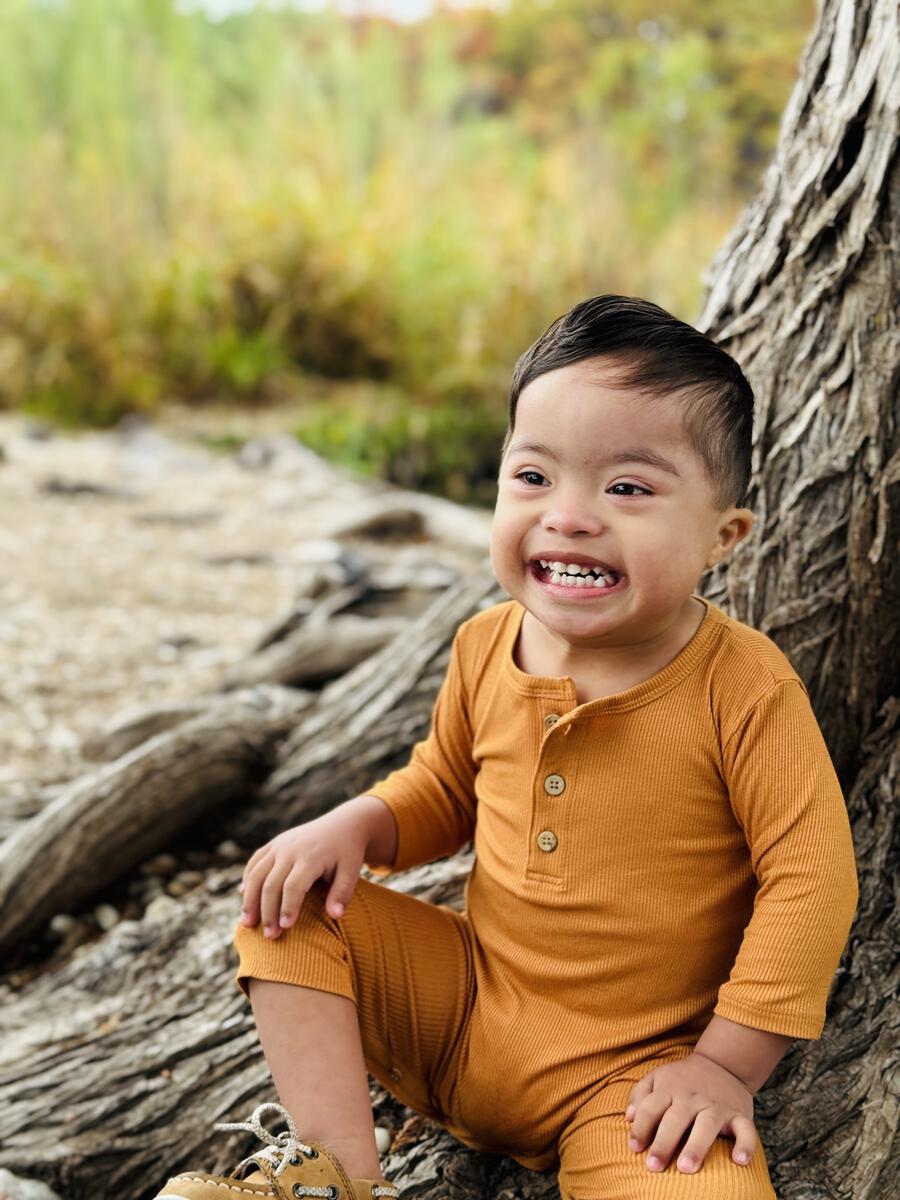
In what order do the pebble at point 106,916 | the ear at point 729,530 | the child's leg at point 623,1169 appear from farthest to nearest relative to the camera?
1. the pebble at point 106,916
2. the ear at point 729,530
3. the child's leg at point 623,1169

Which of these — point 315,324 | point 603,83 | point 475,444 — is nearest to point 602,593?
point 475,444

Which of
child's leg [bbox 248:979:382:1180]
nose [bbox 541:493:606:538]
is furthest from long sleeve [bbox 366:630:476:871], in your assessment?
nose [bbox 541:493:606:538]

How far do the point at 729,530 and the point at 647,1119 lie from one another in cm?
77

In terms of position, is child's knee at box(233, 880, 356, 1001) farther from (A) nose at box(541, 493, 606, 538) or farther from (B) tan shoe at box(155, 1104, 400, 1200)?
(A) nose at box(541, 493, 606, 538)

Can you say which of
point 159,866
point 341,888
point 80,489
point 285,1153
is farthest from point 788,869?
point 80,489

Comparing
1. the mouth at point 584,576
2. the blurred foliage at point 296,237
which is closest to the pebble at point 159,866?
the mouth at point 584,576

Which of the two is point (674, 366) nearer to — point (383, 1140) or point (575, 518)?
point (575, 518)

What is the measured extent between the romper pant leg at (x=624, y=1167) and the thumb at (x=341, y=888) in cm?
43

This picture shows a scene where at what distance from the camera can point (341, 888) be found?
1.73 m

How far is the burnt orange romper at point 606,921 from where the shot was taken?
5.02ft

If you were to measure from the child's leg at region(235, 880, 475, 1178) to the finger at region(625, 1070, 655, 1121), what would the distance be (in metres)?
0.30

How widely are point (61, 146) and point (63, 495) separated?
3952 mm

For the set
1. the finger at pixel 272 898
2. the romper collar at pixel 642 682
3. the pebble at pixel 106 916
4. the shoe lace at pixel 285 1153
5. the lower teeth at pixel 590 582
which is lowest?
the pebble at pixel 106 916

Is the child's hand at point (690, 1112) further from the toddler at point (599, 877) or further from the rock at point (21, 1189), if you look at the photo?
the rock at point (21, 1189)
